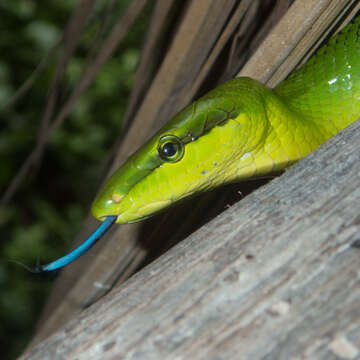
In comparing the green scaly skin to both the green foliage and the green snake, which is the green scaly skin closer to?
the green snake

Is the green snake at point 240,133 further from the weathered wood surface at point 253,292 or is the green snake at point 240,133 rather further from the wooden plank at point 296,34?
the weathered wood surface at point 253,292

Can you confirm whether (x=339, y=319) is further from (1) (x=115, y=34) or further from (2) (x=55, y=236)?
(2) (x=55, y=236)

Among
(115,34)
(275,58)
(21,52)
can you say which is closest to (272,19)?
(275,58)

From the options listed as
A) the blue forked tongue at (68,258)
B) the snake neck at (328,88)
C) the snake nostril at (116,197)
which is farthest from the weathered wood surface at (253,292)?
the snake neck at (328,88)

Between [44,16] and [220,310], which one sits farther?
[44,16]

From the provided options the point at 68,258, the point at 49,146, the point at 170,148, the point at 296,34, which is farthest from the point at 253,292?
the point at 49,146

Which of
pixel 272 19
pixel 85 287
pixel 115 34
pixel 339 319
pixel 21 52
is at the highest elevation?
pixel 21 52
